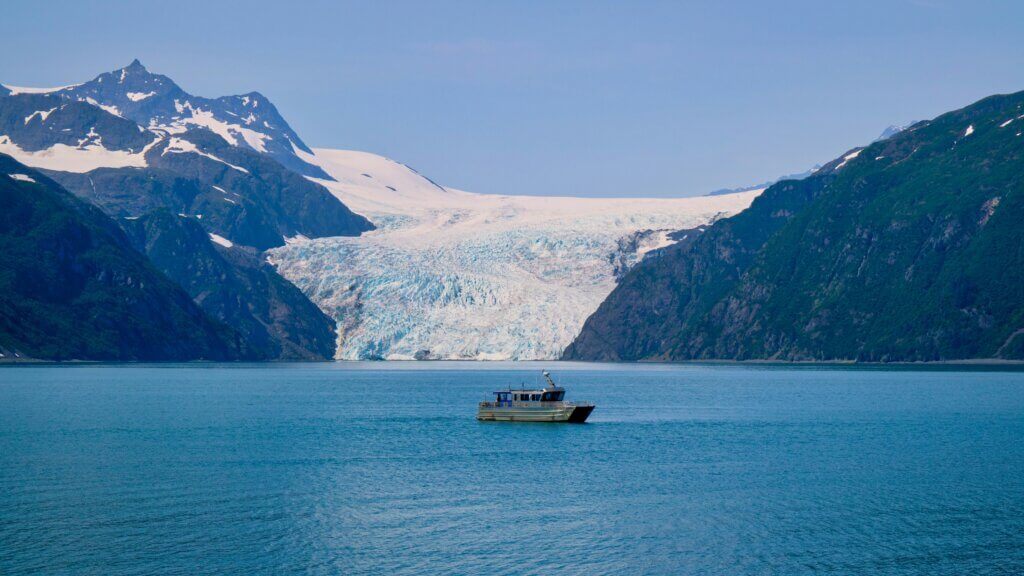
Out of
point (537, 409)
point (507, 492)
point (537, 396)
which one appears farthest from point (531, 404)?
point (507, 492)

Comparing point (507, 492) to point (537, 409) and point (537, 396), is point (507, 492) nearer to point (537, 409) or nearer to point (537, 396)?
point (537, 409)

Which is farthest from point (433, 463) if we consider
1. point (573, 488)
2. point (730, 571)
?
point (730, 571)

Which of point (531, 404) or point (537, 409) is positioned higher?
point (531, 404)

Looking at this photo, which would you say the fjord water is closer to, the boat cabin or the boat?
the boat

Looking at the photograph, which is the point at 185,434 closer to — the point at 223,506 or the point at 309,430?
the point at 309,430

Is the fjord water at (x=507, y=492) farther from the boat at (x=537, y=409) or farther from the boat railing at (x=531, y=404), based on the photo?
the boat railing at (x=531, y=404)

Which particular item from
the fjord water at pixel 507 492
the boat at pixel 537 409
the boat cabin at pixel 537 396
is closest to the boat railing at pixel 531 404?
the boat at pixel 537 409

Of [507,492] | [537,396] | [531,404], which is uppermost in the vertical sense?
[537,396]
